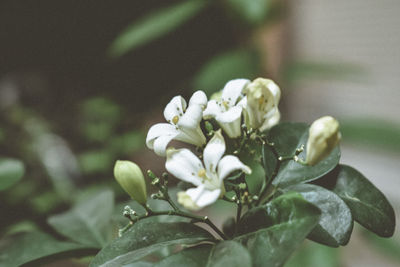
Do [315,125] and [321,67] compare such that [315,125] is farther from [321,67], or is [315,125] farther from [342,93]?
[342,93]

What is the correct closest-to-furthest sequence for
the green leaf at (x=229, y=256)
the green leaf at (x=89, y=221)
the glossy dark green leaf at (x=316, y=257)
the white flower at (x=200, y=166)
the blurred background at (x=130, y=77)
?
1. the green leaf at (x=229, y=256)
2. the white flower at (x=200, y=166)
3. the green leaf at (x=89, y=221)
4. the glossy dark green leaf at (x=316, y=257)
5. the blurred background at (x=130, y=77)

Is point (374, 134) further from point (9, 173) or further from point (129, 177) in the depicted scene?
point (9, 173)

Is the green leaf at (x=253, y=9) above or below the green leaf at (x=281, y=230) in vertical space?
above

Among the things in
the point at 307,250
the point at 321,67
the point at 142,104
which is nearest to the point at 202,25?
the point at 142,104

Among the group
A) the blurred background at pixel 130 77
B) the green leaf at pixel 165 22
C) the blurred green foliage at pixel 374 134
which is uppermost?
the green leaf at pixel 165 22

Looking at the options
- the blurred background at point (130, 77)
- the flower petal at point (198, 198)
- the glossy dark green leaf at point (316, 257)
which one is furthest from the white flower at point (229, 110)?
the blurred background at point (130, 77)

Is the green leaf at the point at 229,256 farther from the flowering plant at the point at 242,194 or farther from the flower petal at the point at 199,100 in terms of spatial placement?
the flower petal at the point at 199,100
